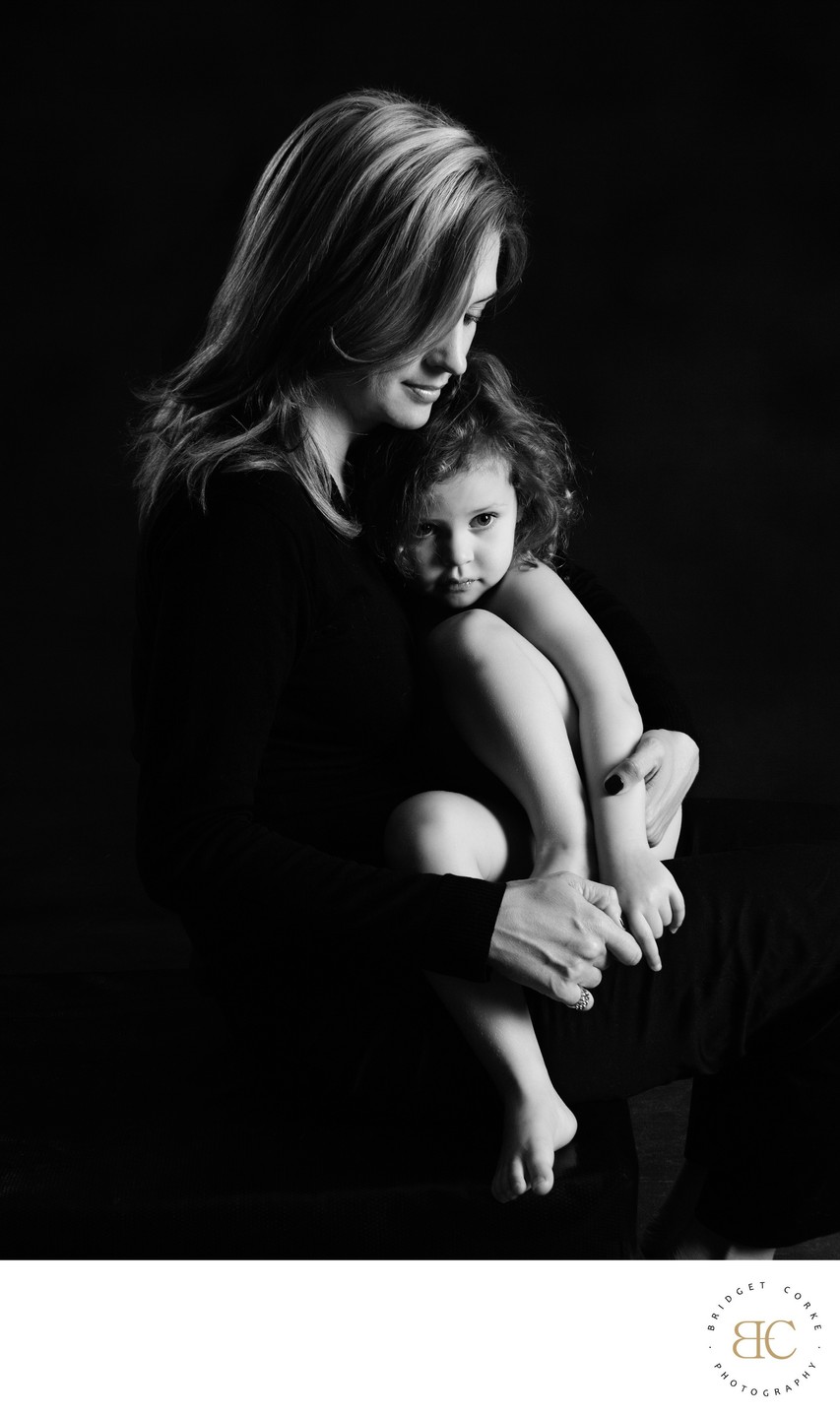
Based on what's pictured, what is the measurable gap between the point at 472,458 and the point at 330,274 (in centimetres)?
37

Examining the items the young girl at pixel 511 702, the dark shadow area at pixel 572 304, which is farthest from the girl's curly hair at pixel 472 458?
the dark shadow area at pixel 572 304

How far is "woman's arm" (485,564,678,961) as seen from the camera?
1644mm

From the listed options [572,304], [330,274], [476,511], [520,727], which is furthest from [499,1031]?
[572,304]

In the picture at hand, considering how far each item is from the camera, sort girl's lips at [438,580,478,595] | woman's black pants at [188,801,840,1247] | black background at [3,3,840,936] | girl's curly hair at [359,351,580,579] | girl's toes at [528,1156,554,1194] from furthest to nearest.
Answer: black background at [3,3,840,936] → girl's lips at [438,580,478,595] → girl's curly hair at [359,351,580,579] → woman's black pants at [188,801,840,1247] → girl's toes at [528,1156,554,1194]

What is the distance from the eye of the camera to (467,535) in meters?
1.95

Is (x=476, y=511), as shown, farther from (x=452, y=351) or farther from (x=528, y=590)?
(x=452, y=351)

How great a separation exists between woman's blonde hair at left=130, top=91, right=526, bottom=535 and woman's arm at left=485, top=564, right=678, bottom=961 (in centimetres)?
36

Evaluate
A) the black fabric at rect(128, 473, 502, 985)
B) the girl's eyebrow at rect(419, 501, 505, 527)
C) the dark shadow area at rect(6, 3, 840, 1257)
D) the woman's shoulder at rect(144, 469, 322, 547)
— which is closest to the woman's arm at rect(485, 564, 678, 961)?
the girl's eyebrow at rect(419, 501, 505, 527)

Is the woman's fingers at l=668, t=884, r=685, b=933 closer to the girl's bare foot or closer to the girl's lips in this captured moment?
the girl's bare foot

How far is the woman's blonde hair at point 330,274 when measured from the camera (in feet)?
5.41

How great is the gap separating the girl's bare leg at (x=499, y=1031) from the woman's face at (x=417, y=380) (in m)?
0.48

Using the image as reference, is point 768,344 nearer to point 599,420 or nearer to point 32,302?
point 599,420

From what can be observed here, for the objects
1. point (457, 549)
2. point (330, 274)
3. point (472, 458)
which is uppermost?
point (330, 274)

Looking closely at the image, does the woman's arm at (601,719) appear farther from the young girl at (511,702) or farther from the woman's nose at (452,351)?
the woman's nose at (452,351)
